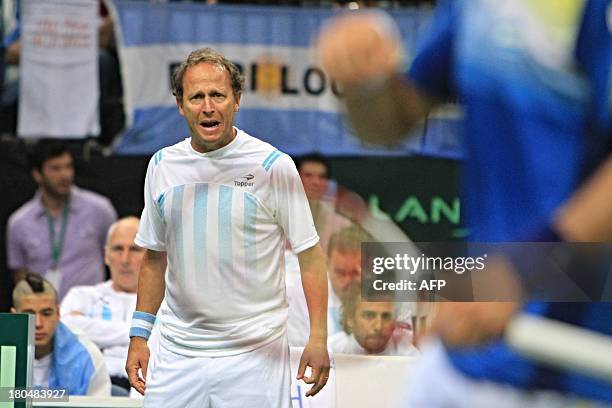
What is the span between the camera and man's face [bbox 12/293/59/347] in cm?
637

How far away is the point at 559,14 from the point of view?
6.86 ft

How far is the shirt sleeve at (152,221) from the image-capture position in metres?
5.01

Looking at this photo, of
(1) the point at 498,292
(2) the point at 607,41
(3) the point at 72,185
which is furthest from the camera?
(3) the point at 72,185

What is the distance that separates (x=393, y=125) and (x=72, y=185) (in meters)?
6.58

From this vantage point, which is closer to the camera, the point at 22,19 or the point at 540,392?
the point at 540,392

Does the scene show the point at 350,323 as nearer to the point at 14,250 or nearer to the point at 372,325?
the point at 372,325

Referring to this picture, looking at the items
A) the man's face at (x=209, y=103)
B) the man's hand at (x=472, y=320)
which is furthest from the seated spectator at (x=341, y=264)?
the man's hand at (x=472, y=320)

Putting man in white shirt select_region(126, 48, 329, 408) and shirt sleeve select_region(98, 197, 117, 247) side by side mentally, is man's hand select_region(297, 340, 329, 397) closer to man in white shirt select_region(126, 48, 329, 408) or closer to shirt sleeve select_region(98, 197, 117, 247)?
man in white shirt select_region(126, 48, 329, 408)

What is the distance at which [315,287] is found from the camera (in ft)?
16.3

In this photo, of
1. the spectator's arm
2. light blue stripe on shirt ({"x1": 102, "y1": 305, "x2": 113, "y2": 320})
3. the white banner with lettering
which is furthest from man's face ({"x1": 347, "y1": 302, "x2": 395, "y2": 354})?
the white banner with lettering

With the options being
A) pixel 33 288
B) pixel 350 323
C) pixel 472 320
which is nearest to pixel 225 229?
pixel 350 323

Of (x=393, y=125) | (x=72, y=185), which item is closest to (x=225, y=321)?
(x=393, y=125)

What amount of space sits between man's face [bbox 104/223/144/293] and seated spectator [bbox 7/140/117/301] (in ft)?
4.02

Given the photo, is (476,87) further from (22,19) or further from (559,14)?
(22,19)
